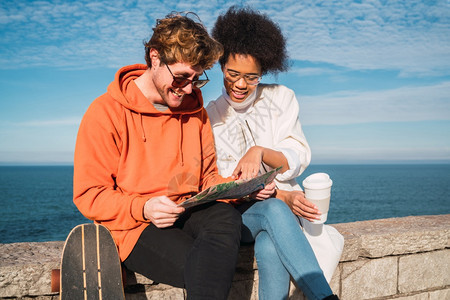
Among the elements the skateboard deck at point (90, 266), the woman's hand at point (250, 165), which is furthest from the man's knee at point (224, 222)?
the skateboard deck at point (90, 266)

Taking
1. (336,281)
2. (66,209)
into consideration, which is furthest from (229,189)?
(66,209)

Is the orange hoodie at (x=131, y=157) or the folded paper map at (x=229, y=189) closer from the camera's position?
the folded paper map at (x=229, y=189)

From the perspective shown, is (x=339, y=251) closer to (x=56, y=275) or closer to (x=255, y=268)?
(x=255, y=268)

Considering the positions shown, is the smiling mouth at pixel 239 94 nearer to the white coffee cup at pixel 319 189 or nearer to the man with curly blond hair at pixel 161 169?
the man with curly blond hair at pixel 161 169

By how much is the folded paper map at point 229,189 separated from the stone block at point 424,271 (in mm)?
1382

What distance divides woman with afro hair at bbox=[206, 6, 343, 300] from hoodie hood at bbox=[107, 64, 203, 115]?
37 centimetres

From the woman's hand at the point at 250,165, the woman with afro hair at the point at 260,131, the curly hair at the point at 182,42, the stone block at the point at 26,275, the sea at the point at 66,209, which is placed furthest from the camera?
the sea at the point at 66,209

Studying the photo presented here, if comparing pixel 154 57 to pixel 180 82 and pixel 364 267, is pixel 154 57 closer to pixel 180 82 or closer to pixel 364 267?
pixel 180 82

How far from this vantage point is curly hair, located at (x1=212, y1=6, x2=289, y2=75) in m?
2.54

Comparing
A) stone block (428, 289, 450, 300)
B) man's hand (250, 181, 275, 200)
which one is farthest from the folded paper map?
stone block (428, 289, 450, 300)

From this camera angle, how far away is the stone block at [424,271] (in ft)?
8.91

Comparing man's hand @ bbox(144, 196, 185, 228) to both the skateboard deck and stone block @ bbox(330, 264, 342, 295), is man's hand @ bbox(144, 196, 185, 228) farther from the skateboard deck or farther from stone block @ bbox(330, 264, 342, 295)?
stone block @ bbox(330, 264, 342, 295)

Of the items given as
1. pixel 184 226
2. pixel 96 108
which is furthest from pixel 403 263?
pixel 96 108

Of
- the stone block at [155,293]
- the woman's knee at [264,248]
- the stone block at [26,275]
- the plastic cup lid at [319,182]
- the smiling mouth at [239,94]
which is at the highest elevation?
the smiling mouth at [239,94]
